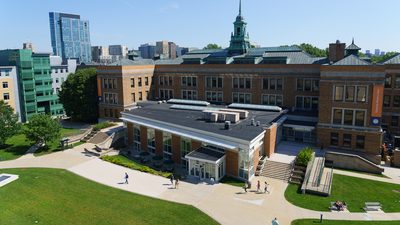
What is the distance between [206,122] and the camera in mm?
44500

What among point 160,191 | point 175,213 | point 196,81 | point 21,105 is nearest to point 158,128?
point 160,191

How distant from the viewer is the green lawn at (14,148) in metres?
48.6

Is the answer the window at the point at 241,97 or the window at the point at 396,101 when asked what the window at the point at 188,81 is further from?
the window at the point at 396,101

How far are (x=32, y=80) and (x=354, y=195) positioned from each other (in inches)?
2846

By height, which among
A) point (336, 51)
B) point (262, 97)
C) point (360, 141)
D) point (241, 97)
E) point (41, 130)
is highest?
point (336, 51)

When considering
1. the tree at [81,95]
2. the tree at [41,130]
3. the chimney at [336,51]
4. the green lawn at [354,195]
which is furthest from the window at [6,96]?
→ the chimney at [336,51]

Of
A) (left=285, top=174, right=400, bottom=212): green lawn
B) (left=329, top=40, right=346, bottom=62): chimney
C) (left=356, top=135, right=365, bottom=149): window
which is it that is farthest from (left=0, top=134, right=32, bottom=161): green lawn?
(left=329, top=40, right=346, bottom=62): chimney

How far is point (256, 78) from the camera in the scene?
57250 millimetres

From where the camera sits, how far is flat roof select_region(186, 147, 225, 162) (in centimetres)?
3628

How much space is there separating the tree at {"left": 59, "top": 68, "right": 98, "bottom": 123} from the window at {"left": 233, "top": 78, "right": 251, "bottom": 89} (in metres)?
30.5

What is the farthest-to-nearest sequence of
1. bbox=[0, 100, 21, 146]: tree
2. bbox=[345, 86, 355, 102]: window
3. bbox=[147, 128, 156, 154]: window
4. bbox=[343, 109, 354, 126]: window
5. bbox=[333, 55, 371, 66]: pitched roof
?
bbox=[0, 100, 21, 146]: tree → bbox=[147, 128, 156, 154]: window → bbox=[343, 109, 354, 126]: window → bbox=[345, 86, 355, 102]: window → bbox=[333, 55, 371, 66]: pitched roof

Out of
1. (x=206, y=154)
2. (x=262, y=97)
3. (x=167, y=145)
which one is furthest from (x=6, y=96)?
(x=262, y=97)

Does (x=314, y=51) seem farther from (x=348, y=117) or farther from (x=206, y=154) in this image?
(x=206, y=154)

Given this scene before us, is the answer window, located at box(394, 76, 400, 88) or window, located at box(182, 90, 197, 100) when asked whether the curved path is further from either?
window, located at box(394, 76, 400, 88)
